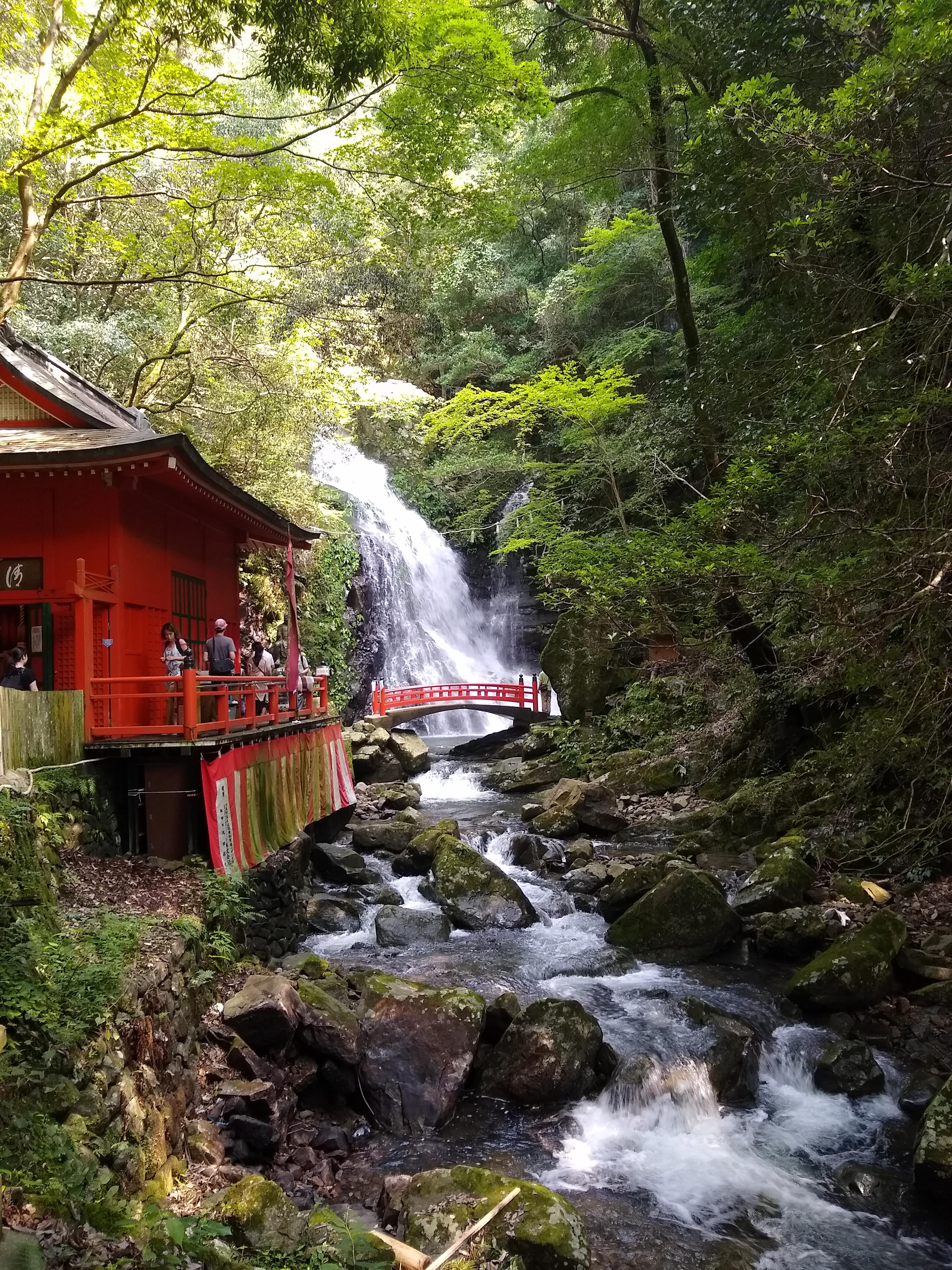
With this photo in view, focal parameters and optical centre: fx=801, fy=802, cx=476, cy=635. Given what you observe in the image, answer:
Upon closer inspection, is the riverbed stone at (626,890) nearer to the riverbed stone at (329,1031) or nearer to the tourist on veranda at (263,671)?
the riverbed stone at (329,1031)

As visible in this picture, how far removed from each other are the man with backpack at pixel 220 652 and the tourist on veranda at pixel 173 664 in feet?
1.20

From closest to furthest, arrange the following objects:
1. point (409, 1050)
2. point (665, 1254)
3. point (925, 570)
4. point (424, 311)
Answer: point (665, 1254) → point (925, 570) → point (409, 1050) → point (424, 311)

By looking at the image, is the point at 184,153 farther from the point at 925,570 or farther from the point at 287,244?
the point at 925,570

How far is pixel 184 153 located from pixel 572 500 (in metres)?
14.3

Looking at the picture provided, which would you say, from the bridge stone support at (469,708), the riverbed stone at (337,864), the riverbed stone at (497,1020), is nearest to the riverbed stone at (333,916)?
the riverbed stone at (337,864)

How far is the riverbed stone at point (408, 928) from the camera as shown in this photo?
35.5ft

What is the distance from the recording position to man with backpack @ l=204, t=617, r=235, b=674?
12.0 meters

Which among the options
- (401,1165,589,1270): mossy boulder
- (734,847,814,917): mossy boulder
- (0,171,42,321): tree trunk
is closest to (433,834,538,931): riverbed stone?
(734,847,814,917): mossy boulder

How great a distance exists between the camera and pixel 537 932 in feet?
37.2

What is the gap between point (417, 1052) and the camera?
749 cm

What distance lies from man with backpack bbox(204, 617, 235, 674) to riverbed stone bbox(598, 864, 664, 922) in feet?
21.2

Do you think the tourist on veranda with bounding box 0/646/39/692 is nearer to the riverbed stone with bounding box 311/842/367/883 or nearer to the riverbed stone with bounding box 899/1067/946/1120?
the riverbed stone with bounding box 311/842/367/883

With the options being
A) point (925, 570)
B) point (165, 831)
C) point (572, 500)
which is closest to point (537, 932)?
point (165, 831)

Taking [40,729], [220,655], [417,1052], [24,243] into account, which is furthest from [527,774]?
[24,243]
